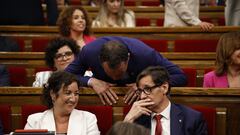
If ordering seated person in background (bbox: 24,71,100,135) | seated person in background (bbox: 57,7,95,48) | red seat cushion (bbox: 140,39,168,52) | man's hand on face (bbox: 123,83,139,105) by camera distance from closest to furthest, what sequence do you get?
seated person in background (bbox: 24,71,100,135) → man's hand on face (bbox: 123,83,139,105) → seated person in background (bbox: 57,7,95,48) → red seat cushion (bbox: 140,39,168,52)

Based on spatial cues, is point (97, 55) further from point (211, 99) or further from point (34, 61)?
point (34, 61)

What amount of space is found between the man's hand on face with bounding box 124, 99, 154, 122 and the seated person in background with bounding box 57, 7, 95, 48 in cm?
157

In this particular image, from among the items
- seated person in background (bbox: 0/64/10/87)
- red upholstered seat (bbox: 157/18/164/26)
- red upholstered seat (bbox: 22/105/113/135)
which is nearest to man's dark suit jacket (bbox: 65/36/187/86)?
red upholstered seat (bbox: 22/105/113/135)

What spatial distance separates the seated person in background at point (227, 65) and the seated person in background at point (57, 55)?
33.5 inches

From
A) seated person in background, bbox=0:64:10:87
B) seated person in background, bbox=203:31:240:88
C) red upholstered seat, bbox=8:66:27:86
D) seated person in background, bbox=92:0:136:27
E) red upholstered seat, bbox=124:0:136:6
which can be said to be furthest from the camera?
red upholstered seat, bbox=124:0:136:6

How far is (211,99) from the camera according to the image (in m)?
2.96

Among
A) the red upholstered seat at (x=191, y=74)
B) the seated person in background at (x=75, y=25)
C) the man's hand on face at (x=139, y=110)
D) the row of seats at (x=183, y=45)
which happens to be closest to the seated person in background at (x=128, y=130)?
the man's hand on face at (x=139, y=110)

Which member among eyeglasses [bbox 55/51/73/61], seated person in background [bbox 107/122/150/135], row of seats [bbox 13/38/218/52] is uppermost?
seated person in background [bbox 107/122/150/135]

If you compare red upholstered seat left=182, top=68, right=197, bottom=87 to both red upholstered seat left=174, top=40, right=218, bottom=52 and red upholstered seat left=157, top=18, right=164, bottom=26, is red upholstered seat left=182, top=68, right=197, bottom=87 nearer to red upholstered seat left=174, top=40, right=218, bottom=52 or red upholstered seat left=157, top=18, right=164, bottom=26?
red upholstered seat left=174, top=40, right=218, bottom=52

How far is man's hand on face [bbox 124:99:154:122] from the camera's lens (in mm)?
2654

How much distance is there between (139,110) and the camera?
266 centimetres

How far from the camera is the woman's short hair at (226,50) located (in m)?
3.18

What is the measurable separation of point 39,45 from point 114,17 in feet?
2.22

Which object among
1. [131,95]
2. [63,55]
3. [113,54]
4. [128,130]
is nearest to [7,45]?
[63,55]
